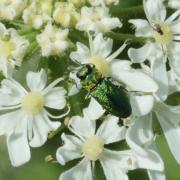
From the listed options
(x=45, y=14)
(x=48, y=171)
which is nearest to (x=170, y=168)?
(x=48, y=171)

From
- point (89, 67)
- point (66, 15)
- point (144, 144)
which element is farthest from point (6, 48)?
point (144, 144)

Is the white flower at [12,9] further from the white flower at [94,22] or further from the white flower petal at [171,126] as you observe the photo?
the white flower petal at [171,126]

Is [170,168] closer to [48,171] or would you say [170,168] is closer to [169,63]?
[48,171]

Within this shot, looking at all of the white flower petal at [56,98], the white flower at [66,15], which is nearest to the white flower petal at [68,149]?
the white flower petal at [56,98]

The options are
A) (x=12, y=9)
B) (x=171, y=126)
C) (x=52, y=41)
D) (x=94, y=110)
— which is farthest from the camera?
(x=171, y=126)

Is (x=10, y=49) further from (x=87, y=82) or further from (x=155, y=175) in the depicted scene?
(x=155, y=175)

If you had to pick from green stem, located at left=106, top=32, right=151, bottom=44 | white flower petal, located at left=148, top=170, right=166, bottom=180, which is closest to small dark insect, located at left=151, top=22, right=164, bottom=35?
green stem, located at left=106, top=32, right=151, bottom=44
